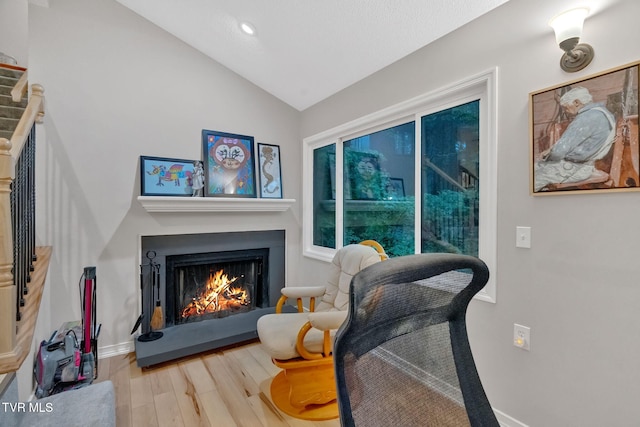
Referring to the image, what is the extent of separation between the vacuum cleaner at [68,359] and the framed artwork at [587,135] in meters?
2.86

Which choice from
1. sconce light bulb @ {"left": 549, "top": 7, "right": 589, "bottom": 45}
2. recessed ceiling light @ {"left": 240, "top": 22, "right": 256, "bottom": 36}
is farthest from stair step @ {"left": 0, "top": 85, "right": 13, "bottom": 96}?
sconce light bulb @ {"left": 549, "top": 7, "right": 589, "bottom": 45}

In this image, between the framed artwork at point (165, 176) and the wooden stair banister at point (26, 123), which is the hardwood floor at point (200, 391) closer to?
the framed artwork at point (165, 176)

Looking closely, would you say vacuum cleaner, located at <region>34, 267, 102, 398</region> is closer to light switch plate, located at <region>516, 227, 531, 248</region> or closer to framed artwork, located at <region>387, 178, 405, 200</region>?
framed artwork, located at <region>387, 178, 405, 200</region>

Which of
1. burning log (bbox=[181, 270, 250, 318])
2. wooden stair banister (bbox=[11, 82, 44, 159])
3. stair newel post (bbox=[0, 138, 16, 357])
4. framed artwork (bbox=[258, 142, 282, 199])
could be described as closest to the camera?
stair newel post (bbox=[0, 138, 16, 357])

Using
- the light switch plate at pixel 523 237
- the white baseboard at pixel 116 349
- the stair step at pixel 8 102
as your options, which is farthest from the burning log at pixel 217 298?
the light switch plate at pixel 523 237

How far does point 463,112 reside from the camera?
2.03 m

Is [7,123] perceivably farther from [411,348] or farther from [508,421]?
[508,421]

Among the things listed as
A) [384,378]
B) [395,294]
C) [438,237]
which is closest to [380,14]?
[438,237]

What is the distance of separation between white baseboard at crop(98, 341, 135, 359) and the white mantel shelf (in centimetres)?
123

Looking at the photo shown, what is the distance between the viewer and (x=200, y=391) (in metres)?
2.14

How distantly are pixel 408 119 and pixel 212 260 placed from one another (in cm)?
235

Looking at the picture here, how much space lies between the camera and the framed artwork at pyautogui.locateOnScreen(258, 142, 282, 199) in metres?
3.37

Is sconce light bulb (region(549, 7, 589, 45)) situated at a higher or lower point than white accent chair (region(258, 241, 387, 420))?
higher

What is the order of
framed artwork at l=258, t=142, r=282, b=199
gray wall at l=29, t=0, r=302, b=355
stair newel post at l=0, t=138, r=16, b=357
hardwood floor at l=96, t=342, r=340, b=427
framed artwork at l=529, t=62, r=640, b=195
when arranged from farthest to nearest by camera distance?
framed artwork at l=258, t=142, r=282, b=199
gray wall at l=29, t=0, r=302, b=355
hardwood floor at l=96, t=342, r=340, b=427
framed artwork at l=529, t=62, r=640, b=195
stair newel post at l=0, t=138, r=16, b=357
